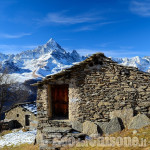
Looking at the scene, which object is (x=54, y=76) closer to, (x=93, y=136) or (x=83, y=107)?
(x=83, y=107)

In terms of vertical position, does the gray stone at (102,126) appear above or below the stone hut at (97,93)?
below

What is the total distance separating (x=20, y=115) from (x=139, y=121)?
73.0 feet

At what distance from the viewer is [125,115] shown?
8.74 metres

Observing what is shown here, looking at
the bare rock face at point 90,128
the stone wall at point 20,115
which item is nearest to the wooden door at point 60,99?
the bare rock face at point 90,128

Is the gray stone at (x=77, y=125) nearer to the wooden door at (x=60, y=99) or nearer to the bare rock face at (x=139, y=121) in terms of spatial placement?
the bare rock face at (x=139, y=121)

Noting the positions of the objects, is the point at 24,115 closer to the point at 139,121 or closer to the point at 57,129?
the point at 57,129

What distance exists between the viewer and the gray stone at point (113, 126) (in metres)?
8.72

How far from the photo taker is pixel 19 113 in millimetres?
26375

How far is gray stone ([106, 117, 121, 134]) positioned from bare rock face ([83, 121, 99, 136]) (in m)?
0.69

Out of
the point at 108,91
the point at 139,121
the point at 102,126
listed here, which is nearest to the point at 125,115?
the point at 139,121

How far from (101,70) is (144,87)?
2565 millimetres

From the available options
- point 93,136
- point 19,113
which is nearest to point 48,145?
point 93,136

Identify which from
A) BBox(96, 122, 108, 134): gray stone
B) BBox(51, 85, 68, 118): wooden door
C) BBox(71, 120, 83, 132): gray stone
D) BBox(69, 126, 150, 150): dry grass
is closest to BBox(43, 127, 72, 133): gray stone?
BBox(71, 120, 83, 132): gray stone

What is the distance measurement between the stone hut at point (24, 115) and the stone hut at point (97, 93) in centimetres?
1600
